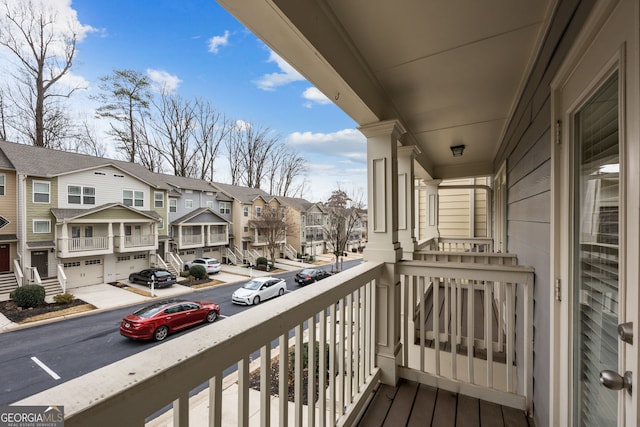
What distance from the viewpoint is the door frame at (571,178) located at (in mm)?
747

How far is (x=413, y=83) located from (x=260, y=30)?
4.45 ft

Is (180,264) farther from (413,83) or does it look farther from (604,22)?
(604,22)

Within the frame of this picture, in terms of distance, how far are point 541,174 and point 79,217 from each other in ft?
9.52

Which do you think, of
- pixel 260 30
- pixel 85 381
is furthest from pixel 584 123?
pixel 85 381

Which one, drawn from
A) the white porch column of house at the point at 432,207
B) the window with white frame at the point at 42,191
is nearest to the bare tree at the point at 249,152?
the window with white frame at the point at 42,191

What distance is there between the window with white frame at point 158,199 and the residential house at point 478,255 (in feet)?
4.86

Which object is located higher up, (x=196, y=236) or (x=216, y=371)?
(x=196, y=236)

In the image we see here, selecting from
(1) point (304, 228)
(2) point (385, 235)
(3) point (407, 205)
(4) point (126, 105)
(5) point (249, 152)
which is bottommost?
(1) point (304, 228)

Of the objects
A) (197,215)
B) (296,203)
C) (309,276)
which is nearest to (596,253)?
(309,276)

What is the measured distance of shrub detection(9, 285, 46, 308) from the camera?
1364 millimetres

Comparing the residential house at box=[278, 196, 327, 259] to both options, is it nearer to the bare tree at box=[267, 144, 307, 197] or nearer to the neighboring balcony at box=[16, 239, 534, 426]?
the bare tree at box=[267, 144, 307, 197]

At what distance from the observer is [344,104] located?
193 centimetres

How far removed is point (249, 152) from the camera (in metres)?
3.16

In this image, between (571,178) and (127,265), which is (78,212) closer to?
(127,265)
